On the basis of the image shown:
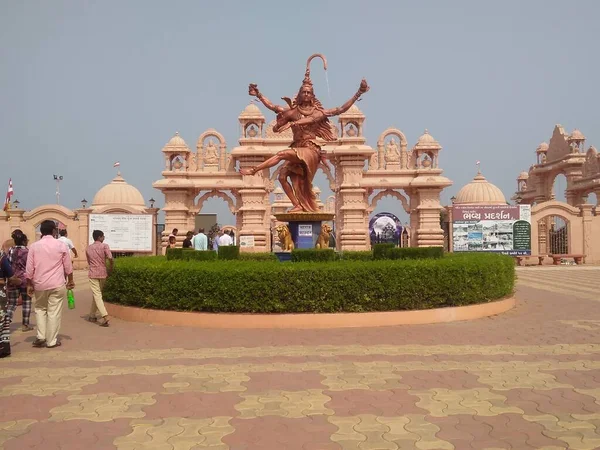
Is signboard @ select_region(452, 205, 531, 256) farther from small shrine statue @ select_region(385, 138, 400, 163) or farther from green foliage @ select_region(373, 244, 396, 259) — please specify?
green foliage @ select_region(373, 244, 396, 259)

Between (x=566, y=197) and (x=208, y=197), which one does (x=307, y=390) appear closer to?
(x=208, y=197)

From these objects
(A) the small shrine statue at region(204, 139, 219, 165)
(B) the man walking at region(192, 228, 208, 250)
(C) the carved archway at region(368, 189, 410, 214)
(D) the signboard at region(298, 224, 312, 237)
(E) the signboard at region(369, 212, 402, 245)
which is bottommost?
(B) the man walking at region(192, 228, 208, 250)

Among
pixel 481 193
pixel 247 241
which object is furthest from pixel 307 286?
pixel 481 193

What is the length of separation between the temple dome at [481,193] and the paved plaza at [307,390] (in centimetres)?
3203

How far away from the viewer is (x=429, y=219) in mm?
28094

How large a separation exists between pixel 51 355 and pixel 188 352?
163cm

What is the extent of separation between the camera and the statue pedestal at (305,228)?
12906 mm

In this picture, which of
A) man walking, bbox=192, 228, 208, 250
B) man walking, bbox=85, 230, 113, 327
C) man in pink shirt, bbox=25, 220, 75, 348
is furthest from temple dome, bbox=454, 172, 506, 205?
man in pink shirt, bbox=25, 220, 75, 348

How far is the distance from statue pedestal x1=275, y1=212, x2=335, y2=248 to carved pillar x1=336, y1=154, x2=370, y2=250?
47.9 ft

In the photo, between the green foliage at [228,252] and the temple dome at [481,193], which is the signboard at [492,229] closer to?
the temple dome at [481,193]

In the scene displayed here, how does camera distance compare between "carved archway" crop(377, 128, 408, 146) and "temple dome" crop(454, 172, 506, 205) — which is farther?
"temple dome" crop(454, 172, 506, 205)

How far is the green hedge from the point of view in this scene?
26.9ft

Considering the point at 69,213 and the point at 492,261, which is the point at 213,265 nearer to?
the point at 492,261

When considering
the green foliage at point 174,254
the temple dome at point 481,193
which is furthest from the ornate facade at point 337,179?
the green foliage at point 174,254
